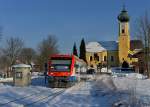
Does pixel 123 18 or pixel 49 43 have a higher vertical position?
pixel 123 18

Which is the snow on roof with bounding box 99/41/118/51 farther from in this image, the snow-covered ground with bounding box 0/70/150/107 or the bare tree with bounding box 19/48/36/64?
the snow-covered ground with bounding box 0/70/150/107

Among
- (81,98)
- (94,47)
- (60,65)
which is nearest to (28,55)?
(94,47)

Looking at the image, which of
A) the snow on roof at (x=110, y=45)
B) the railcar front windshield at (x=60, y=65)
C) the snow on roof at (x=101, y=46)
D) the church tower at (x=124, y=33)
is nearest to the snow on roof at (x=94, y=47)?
the snow on roof at (x=101, y=46)

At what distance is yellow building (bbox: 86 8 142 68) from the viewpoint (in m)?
139

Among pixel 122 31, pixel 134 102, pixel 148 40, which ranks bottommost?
pixel 134 102

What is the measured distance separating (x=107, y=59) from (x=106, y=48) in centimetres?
859

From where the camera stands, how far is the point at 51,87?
42.3 metres

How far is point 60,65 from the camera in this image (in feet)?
137

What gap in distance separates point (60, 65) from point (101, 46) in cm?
11098

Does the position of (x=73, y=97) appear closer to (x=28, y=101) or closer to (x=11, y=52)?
(x=28, y=101)

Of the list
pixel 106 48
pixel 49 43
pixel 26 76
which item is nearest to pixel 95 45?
pixel 106 48

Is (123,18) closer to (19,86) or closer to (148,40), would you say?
(148,40)

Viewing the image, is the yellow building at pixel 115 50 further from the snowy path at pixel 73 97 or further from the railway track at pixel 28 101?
the railway track at pixel 28 101

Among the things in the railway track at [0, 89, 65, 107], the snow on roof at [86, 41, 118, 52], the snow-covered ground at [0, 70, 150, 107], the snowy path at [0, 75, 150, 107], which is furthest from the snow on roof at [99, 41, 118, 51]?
the railway track at [0, 89, 65, 107]
